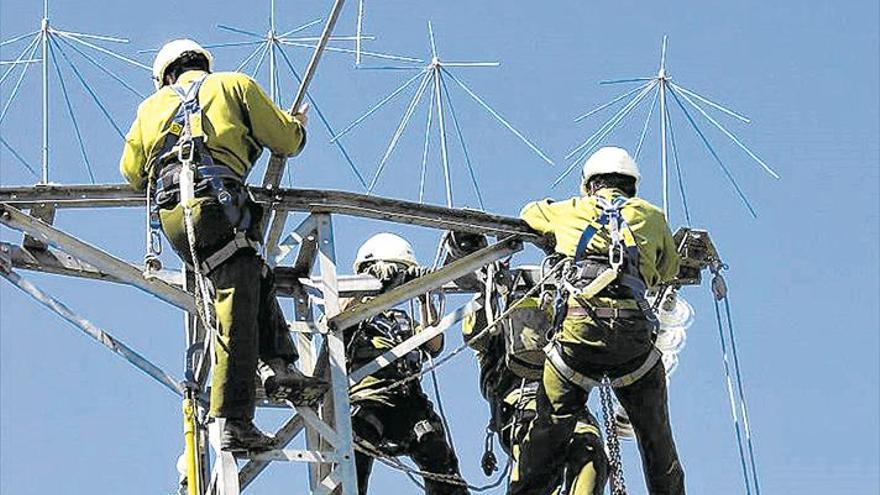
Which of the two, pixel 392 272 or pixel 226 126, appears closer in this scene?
pixel 226 126

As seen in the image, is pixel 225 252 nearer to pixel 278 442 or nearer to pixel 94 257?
pixel 94 257

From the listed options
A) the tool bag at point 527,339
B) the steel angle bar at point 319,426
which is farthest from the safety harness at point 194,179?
the tool bag at point 527,339

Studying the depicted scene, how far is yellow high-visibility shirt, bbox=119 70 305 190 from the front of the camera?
38.6 ft

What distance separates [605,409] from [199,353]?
9.27 ft

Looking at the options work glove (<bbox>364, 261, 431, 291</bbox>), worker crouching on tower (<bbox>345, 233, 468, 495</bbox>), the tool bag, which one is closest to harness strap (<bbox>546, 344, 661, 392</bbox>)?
the tool bag

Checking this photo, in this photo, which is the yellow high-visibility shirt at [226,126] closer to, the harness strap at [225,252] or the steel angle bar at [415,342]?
the harness strap at [225,252]

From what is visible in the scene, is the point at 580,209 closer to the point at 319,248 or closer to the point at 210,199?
the point at 319,248

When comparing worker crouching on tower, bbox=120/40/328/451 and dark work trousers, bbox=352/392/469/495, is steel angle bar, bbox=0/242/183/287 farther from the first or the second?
dark work trousers, bbox=352/392/469/495

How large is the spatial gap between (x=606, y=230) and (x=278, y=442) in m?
2.67

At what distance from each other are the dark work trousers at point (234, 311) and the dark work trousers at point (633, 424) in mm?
Answer: 2168

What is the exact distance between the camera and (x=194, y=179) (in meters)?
11.6

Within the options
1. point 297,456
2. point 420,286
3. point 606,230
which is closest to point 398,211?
point 420,286

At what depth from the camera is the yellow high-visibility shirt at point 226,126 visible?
11.8 metres

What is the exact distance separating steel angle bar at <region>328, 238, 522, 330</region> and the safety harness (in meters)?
1.13
